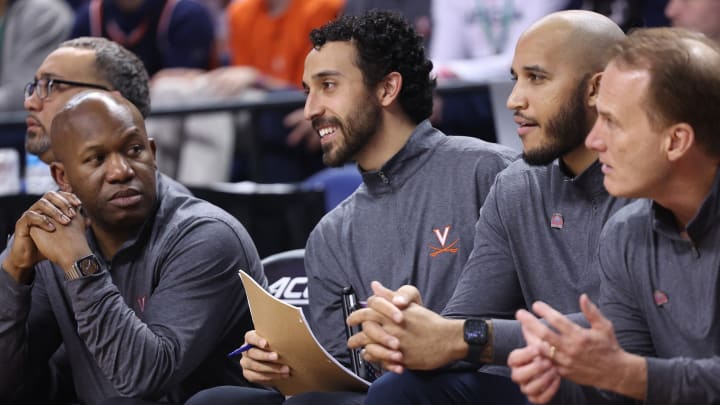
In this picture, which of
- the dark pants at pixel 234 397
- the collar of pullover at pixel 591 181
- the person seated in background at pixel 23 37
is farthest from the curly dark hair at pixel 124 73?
the person seated in background at pixel 23 37

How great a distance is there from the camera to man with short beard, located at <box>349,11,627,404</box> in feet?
9.76

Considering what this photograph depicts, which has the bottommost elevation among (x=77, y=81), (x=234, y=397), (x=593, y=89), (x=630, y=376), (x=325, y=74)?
(x=234, y=397)

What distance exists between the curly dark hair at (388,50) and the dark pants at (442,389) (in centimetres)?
111

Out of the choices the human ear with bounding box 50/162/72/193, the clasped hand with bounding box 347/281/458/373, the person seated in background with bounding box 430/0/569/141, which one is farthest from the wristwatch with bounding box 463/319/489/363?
the person seated in background with bounding box 430/0/569/141

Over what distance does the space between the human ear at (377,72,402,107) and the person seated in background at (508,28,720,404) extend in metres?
1.13

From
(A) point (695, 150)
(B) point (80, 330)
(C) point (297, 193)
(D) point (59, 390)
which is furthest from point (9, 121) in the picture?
(A) point (695, 150)

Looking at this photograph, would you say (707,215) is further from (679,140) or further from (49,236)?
(49,236)

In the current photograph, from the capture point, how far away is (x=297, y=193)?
4871mm

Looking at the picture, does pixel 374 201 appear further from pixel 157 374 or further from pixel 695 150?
pixel 695 150

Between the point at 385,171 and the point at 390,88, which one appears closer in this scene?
the point at 385,171

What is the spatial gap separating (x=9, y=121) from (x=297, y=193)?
192cm

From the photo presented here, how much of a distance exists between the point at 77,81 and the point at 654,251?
2264 millimetres

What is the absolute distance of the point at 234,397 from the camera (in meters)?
3.19

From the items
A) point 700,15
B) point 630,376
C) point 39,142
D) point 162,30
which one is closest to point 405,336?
point 630,376
